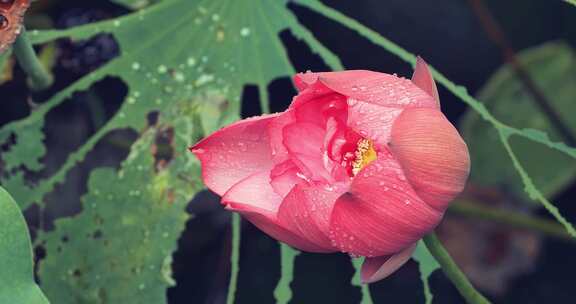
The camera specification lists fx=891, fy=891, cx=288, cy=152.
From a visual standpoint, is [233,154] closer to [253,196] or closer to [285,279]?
[253,196]

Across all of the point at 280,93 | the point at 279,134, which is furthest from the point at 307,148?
the point at 280,93

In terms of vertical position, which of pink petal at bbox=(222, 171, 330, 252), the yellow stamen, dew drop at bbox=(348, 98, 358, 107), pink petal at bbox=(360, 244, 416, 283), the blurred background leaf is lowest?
the blurred background leaf

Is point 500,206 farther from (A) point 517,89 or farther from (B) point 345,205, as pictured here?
(B) point 345,205

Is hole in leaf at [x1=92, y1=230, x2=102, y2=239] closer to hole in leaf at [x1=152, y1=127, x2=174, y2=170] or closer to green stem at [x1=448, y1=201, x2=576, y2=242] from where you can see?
hole in leaf at [x1=152, y1=127, x2=174, y2=170]

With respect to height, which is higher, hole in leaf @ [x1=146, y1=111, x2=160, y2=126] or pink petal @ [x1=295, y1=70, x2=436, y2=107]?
pink petal @ [x1=295, y1=70, x2=436, y2=107]

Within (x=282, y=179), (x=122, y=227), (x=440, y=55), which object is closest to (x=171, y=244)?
(x=122, y=227)

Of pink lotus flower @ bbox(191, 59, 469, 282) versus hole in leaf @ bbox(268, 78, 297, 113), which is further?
hole in leaf @ bbox(268, 78, 297, 113)

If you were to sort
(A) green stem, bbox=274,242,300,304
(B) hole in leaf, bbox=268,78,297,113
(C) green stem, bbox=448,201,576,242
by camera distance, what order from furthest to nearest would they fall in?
1. (C) green stem, bbox=448,201,576,242
2. (B) hole in leaf, bbox=268,78,297,113
3. (A) green stem, bbox=274,242,300,304

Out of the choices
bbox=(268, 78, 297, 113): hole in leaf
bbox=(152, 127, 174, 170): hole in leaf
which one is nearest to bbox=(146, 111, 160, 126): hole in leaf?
bbox=(152, 127, 174, 170): hole in leaf

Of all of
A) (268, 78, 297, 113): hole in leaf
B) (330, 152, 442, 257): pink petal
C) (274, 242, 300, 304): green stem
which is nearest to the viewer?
(330, 152, 442, 257): pink petal
